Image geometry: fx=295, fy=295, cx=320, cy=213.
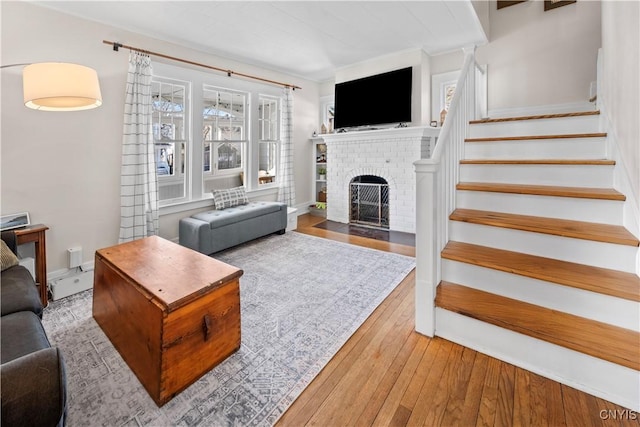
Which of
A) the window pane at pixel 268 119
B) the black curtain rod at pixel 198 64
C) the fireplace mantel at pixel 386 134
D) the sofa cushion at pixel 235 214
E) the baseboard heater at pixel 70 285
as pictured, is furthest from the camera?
the window pane at pixel 268 119

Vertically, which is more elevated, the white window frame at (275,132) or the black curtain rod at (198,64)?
the black curtain rod at (198,64)

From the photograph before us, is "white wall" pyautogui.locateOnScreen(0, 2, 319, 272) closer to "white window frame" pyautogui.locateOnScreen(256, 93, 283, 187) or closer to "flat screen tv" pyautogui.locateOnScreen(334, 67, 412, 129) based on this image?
"white window frame" pyautogui.locateOnScreen(256, 93, 283, 187)

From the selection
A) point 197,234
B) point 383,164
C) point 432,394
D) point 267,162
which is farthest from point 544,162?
point 267,162

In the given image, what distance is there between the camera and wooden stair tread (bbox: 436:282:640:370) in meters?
1.37

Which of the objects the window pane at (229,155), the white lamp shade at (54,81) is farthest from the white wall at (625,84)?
the window pane at (229,155)

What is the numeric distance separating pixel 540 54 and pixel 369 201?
116 inches

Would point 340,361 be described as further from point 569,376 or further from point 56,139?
point 56,139

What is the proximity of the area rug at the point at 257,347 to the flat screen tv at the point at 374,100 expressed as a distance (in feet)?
8.11

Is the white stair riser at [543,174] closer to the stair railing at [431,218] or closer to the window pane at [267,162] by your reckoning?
the stair railing at [431,218]

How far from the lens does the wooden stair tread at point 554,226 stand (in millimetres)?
1608

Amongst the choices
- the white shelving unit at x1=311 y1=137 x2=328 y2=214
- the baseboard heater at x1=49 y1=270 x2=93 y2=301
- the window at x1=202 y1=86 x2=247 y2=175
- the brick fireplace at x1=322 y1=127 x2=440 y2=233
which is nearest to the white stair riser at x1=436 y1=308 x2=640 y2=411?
the brick fireplace at x1=322 y1=127 x2=440 y2=233

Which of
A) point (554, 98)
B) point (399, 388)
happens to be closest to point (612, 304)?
point (399, 388)

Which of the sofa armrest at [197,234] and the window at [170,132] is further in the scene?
the window at [170,132]

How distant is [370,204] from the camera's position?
5.12 metres
